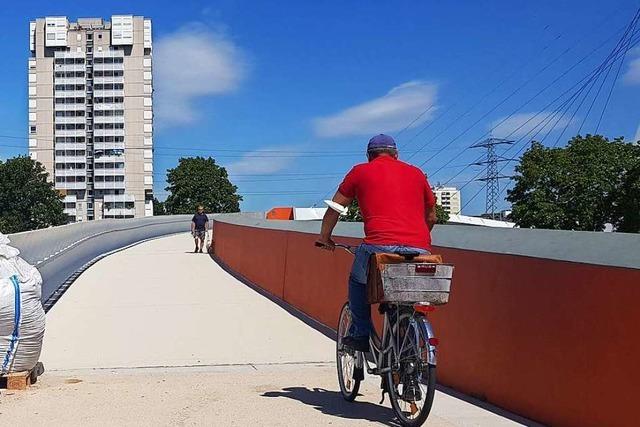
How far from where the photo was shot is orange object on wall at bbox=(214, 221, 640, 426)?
446 centimetres

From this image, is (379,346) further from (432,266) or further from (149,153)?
(149,153)

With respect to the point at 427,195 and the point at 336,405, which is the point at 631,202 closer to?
the point at 336,405

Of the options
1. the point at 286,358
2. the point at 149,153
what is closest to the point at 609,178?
the point at 286,358

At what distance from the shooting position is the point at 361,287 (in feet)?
17.9

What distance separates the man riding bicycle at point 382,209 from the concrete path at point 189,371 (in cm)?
83

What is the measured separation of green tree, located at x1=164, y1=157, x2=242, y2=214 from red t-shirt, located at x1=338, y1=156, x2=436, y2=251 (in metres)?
111

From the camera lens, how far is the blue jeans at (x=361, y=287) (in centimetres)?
520

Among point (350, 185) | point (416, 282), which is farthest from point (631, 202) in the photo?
point (416, 282)

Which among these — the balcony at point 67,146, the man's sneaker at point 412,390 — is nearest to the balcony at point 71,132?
the balcony at point 67,146

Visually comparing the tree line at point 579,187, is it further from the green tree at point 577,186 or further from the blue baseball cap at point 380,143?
the blue baseball cap at point 380,143

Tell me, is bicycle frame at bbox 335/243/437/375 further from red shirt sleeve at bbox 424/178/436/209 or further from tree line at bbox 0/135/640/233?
tree line at bbox 0/135/640/233

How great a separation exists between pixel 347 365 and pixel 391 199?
139 cm

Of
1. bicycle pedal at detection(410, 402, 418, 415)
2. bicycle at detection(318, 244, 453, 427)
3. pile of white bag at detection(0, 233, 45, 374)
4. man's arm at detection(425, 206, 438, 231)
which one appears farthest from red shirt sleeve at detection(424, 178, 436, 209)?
pile of white bag at detection(0, 233, 45, 374)

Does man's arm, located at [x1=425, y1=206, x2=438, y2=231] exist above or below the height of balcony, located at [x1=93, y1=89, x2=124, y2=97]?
below
